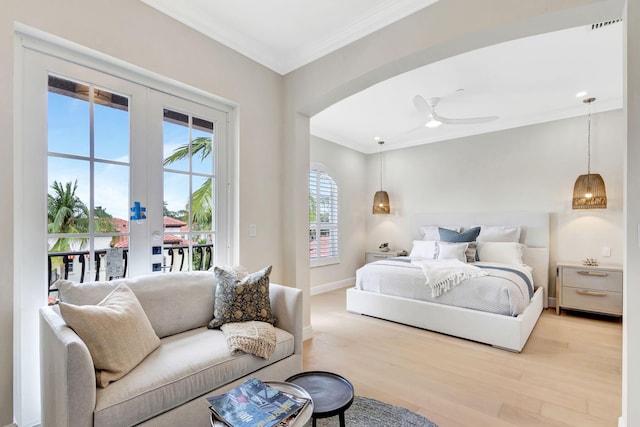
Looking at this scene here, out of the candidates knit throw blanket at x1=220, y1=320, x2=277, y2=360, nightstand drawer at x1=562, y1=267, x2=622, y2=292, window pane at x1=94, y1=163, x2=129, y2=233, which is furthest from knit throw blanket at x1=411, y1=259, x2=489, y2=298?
window pane at x1=94, y1=163, x2=129, y2=233

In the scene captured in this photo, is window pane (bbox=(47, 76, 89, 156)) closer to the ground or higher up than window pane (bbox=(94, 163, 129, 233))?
higher up

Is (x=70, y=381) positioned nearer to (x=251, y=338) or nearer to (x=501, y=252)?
(x=251, y=338)

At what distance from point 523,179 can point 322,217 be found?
3.24 meters

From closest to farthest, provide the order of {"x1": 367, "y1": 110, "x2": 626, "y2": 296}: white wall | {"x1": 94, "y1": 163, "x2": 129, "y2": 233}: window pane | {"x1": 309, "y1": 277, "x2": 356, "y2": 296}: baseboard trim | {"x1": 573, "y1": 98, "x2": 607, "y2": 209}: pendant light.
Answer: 1. {"x1": 94, "y1": 163, "x2": 129, "y2": 233}: window pane
2. {"x1": 573, "y1": 98, "x2": 607, "y2": 209}: pendant light
3. {"x1": 367, "y1": 110, "x2": 626, "y2": 296}: white wall
4. {"x1": 309, "y1": 277, "x2": 356, "y2": 296}: baseboard trim

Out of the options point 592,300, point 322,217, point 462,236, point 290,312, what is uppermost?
point 322,217

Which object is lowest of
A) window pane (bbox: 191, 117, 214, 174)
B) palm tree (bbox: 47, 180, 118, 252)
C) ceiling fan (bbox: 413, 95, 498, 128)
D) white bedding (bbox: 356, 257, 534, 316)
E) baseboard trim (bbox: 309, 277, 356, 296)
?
baseboard trim (bbox: 309, 277, 356, 296)

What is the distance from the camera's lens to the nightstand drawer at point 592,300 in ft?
11.9

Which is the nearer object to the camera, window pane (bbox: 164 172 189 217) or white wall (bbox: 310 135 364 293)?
window pane (bbox: 164 172 189 217)

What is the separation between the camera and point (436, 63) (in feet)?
9.89

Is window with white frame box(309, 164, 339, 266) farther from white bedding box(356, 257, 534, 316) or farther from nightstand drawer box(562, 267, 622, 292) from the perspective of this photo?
nightstand drawer box(562, 267, 622, 292)

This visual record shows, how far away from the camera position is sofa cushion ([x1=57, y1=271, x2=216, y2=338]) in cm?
178

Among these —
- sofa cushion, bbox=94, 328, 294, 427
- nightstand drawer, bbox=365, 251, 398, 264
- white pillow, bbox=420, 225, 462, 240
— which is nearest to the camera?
sofa cushion, bbox=94, 328, 294, 427

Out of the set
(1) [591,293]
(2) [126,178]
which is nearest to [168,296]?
(2) [126,178]

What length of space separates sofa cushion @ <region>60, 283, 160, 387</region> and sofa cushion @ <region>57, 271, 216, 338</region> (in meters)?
0.15
